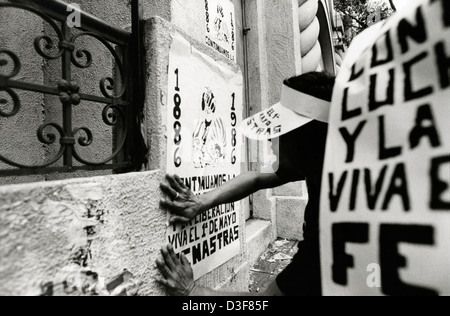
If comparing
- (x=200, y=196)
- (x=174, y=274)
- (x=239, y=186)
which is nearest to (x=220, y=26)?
(x=239, y=186)

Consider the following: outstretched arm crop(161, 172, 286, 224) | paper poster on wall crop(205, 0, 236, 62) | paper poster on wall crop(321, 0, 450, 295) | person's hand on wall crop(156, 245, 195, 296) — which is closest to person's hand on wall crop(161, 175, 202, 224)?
outstretched arm crop(161, 172, 286, 224)

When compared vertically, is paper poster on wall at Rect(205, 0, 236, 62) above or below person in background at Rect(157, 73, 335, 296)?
above

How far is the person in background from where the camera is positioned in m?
1.48

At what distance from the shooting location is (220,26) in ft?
8.54

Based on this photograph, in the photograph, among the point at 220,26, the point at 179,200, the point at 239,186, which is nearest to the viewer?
the point at 179,200

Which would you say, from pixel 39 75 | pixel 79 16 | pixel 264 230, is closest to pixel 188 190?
pixel 79 16

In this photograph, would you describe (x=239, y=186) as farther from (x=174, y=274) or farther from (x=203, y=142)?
(x=174, y=274)

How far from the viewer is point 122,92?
168 centimetres

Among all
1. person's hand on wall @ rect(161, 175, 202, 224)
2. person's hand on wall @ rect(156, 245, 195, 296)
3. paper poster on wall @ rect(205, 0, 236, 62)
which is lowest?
person's hand on wall @ rect(156, 245, 195, 296)

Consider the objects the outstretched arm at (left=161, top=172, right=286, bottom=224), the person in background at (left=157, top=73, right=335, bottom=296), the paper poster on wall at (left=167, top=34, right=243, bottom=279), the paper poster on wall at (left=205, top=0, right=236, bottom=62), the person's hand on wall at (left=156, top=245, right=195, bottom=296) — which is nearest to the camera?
the person in background at (left=157, top=73, right=335, bottom=296)

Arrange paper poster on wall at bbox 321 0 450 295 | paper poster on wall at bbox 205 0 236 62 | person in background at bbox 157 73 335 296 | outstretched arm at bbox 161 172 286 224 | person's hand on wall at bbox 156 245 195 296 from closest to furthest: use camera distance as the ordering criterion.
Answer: paper poster on wall at bbox 321 0 450 295
person in background at bbox 157 73 335 296
person's hand on wall at bbox 156 245 195 296
outstretched arm at bbox 161 172 286 224
paper poster on wall at bbox 205 0 236 62

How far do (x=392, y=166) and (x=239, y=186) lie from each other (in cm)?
106

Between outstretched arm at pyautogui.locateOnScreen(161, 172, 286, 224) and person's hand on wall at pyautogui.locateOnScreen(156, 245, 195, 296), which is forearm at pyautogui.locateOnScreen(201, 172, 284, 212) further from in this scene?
person's hand on wall at pyautogui.locateOnScreen(156, 245, 195, 296)

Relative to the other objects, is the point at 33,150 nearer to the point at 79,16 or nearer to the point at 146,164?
the point at 146,164
